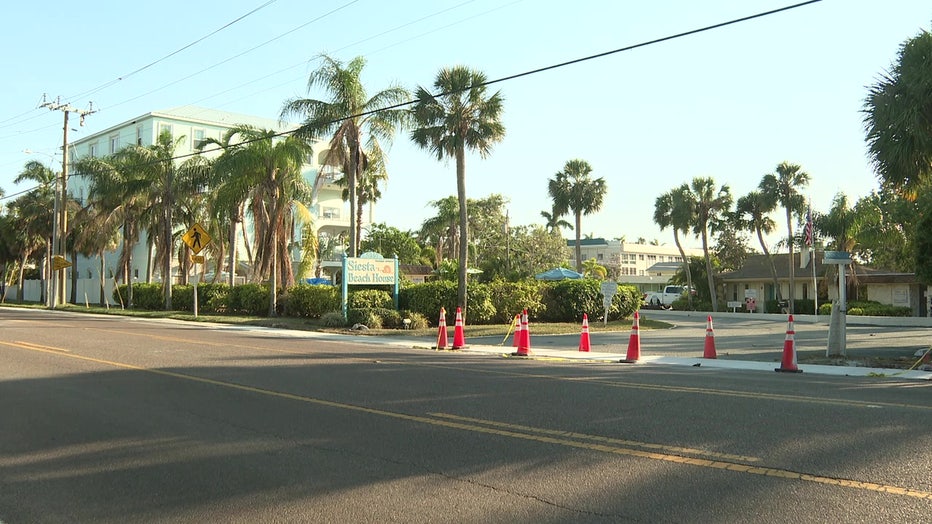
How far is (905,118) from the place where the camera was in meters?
14.0

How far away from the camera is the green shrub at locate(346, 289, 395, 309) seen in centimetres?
2634

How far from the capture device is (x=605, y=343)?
20.6 metres

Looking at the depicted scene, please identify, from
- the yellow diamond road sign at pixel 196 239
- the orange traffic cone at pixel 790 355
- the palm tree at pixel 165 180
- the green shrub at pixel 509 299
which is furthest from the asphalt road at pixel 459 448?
the palm tree at pixel 165 180

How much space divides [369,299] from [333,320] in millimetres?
1572

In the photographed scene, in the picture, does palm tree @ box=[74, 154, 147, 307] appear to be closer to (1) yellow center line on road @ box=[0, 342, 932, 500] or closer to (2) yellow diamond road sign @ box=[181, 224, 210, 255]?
(2) yellow diamond road sign @ box=[181, 224, 210, 255]

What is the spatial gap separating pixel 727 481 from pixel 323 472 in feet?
10.3

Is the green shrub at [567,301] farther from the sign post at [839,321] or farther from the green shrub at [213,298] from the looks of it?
the green shrub at [213,298]

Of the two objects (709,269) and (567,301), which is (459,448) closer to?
(567,301)

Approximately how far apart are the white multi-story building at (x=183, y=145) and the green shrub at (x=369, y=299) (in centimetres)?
3254

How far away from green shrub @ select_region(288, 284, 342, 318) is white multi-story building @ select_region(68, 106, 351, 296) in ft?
93.3

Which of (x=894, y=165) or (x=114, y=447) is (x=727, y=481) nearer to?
(x=114, y=447)

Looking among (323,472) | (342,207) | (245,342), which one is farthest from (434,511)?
(342,207)

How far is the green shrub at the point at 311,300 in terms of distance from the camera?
28.4m

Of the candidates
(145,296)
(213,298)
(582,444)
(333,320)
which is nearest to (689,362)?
(582,444)
